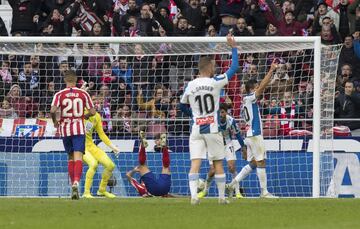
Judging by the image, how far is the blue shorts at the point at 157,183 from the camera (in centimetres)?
2295

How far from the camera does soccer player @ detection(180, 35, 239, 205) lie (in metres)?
17.5

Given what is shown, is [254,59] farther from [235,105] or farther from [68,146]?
[68,146]

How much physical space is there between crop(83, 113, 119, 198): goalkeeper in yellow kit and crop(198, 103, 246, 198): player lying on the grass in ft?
6.45

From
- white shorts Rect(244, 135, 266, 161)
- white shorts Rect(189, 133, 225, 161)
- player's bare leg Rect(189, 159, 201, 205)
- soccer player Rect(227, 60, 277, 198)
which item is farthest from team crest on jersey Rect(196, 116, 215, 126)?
white shorts Rect(244, 135, 266, 161)

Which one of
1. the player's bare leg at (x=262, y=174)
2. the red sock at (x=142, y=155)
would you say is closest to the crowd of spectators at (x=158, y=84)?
the red sock at (x=142, y=155)

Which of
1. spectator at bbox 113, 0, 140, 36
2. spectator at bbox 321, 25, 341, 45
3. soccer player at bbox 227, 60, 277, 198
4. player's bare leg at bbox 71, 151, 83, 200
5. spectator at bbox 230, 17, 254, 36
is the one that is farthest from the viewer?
spectator at bbox 113, 0, 140, 36

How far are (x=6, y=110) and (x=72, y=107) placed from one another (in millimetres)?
5165

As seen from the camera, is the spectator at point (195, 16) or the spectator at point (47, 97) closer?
the spectator at point (47, 97)

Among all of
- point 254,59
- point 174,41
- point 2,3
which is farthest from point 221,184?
point 2,3

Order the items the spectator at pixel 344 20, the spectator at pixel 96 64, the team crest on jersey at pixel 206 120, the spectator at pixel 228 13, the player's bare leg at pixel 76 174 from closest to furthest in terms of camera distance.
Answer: the team crest on jersey at pixel 206 120 → the player's bare leg at pixel 76 174 → the spectator at pixel 96 64 → the spectator at pixel 344 20 → the spectator at pixel 228 13

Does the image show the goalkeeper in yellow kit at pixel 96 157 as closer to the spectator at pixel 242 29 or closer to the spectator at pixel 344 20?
the spectator at pixel 242 29

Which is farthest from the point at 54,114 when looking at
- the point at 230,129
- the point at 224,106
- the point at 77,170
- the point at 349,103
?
the point at 349,103

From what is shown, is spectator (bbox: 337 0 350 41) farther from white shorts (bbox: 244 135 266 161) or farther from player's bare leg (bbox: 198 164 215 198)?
white shorts (bbox: 244 135 266 161)

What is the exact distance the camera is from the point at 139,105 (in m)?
24.7
